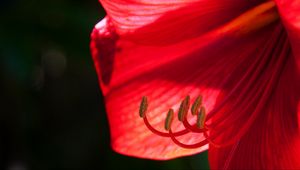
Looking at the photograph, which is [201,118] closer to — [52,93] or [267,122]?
[267,122]

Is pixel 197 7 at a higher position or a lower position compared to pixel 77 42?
higher

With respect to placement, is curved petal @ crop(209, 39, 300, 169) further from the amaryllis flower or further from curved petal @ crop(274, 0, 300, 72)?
curved petal @ crop(274, 0, 300, 72)

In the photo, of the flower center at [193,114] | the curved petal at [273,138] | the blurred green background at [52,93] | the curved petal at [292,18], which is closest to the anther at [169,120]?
the flower center at [193,114]

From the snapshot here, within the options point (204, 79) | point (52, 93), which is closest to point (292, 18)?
point (204, 79)

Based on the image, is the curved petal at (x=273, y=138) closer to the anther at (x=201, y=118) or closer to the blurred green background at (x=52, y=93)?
the anther at (x=201, y=118)

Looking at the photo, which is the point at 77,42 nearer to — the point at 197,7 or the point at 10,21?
the point at 10,21

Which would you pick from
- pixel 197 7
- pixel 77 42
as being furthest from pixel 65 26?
pixel 197 7

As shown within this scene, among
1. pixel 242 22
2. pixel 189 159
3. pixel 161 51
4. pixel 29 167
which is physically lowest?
pixel 29 167

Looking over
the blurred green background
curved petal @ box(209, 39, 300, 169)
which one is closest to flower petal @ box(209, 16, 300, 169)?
curved petal @ box(209, 39, 300, 169)
